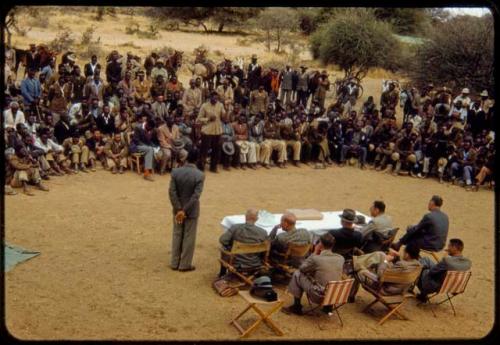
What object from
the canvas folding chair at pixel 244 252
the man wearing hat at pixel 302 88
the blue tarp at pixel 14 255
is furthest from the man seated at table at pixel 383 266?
the man wearing hat at pixel 302 88

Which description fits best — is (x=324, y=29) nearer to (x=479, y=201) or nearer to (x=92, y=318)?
(x=479, y=201)

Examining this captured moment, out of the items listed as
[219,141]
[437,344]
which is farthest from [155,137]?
[437,344]

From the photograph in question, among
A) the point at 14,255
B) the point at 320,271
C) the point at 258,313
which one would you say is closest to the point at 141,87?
the point at 14,255

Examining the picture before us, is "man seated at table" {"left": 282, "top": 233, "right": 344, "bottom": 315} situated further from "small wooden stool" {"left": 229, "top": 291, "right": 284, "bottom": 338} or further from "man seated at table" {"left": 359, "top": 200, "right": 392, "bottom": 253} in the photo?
"man seated at table" {"left": 359, "top": 200, "right": 392, "bottom": 253}

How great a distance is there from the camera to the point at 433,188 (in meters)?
16.1

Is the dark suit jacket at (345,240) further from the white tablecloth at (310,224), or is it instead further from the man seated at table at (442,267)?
the man seated at table at (442,267)

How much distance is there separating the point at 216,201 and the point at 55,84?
19.7ft

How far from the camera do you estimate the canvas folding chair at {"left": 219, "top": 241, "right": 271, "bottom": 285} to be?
8773 mm

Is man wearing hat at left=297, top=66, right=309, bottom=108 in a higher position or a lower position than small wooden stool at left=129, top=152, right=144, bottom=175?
higher

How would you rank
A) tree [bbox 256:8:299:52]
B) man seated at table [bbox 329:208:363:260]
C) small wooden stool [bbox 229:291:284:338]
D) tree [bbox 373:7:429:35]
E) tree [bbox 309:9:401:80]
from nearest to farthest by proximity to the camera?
small wooden stool [bbox 229:291:284:338] → man seated at table [bbox 329:208:363:260] → tree [bbox 309:9:401:80] → tree [bbox 373:7:429:35] → tree [bbox 256:8:299:52]

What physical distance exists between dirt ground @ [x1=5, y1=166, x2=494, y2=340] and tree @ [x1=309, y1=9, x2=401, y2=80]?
13518 mm

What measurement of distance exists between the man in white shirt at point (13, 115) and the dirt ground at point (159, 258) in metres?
1.53

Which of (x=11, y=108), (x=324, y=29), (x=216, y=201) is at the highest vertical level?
(x=324, y=29)

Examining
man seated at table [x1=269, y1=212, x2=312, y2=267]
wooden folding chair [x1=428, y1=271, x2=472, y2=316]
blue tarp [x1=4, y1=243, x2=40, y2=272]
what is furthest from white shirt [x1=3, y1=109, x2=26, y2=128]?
wooden folding chair [x1=428, y1=271, x2=472, y2=316]
